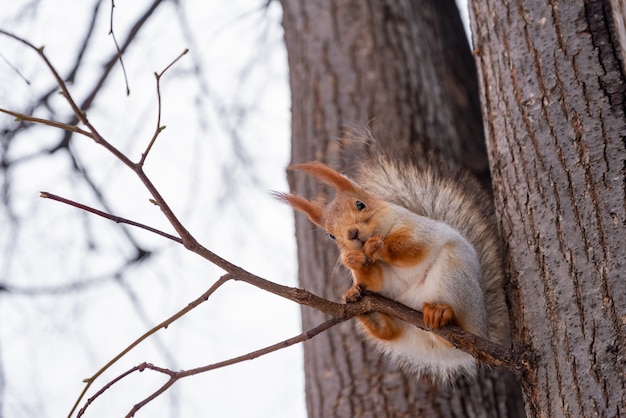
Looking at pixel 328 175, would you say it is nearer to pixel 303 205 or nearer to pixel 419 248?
pixel 303 205

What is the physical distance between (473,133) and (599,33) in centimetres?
138

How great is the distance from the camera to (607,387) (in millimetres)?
1300

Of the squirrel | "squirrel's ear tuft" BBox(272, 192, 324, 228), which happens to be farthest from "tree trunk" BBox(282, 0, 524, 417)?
"squirrel's ear tuft" BBox(272, 192, 324, 228)

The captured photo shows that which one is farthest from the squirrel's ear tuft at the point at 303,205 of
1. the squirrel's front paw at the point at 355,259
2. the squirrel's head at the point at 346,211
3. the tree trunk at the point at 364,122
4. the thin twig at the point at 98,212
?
the thin twig at the point at 98,212

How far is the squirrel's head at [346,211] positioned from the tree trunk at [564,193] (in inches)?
12.4

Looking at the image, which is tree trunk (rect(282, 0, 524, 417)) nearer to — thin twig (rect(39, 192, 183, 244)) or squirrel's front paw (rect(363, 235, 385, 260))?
squirrel's front paw (rect(363, 235, 385, 260))

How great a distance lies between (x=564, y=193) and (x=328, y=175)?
580mm

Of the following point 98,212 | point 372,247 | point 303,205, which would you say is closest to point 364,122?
point 303,205

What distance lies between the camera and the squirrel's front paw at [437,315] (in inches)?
61.5

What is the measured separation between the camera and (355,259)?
67.2 inches

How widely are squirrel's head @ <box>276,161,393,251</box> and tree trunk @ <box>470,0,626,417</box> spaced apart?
1.03ft

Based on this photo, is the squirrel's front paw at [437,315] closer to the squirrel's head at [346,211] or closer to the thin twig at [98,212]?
the squirrel's head at [346,211]

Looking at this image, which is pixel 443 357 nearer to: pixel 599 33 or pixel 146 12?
pixel 599 33

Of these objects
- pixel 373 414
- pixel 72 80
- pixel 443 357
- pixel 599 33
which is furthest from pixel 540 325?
pixel 72 80
